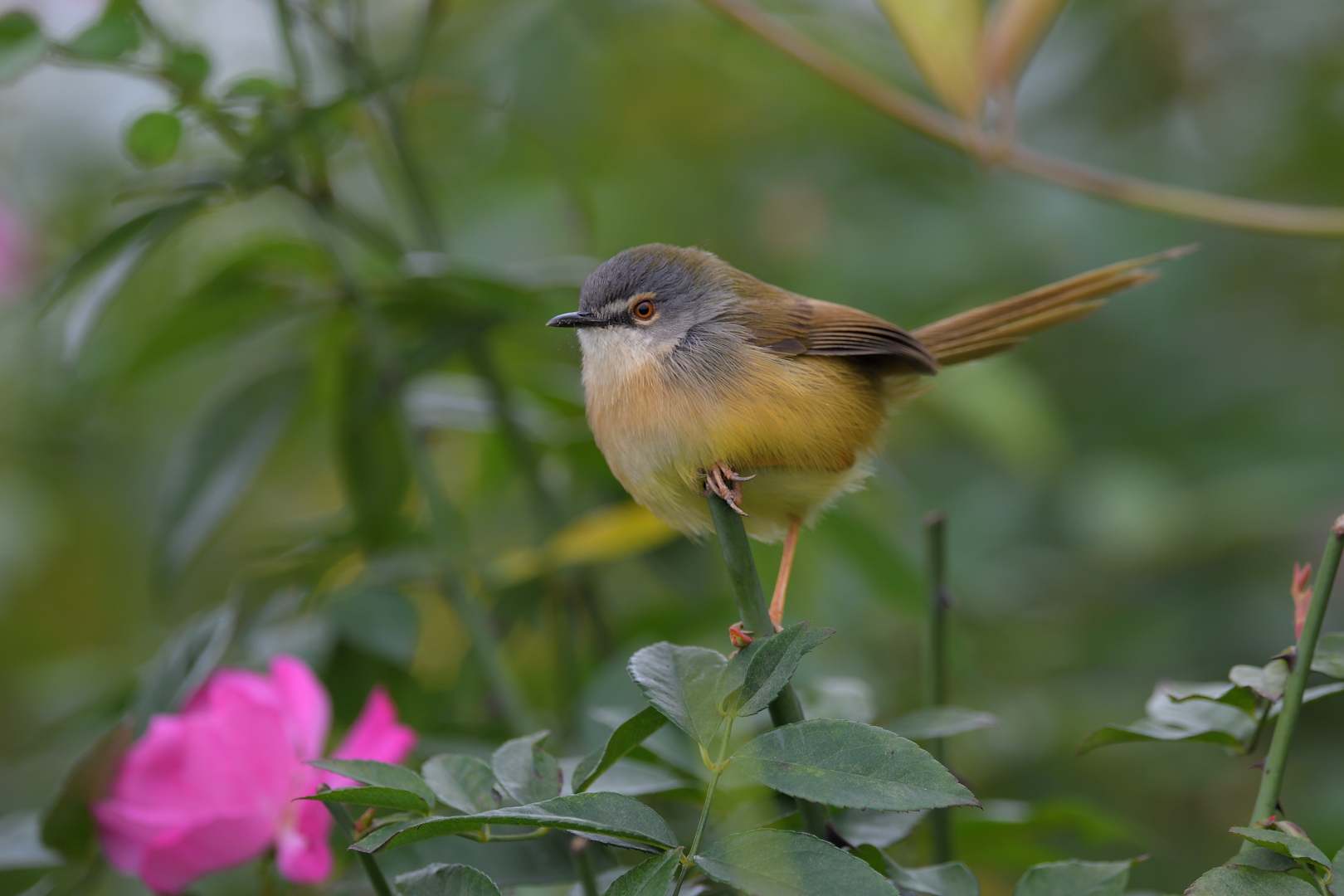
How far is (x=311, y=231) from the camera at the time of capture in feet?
6.95

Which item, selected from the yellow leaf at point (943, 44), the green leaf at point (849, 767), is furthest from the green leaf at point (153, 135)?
the green leaf at point (849, 767)

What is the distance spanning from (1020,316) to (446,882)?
1238mm

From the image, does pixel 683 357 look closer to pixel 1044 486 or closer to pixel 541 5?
pixel 541 5

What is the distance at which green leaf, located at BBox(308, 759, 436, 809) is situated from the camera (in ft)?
3.26

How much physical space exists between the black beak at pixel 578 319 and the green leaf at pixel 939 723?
2.53ft

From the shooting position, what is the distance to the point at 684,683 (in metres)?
0.99

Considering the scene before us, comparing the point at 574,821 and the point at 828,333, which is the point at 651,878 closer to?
the point at 574,821

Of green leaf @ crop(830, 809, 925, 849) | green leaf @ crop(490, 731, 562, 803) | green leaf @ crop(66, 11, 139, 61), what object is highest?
green leaf @ crop(66, 11, 139, 61)

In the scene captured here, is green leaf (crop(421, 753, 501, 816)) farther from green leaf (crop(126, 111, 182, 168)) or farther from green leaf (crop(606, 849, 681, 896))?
green leaf (crop(126, 111, 182, 168))

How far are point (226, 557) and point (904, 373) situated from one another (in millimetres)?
2477

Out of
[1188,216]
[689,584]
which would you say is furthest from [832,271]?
[1188,216]

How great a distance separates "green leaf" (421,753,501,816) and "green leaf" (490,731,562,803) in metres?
0.02

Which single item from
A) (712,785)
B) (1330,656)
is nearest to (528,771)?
(712,785)

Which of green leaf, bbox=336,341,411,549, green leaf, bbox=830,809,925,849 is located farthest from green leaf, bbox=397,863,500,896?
green leaf, bbox=336,341,411,549
